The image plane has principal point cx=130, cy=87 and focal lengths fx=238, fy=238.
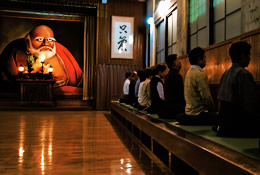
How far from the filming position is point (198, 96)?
99.0 inches

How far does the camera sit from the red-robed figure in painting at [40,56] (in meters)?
10.5

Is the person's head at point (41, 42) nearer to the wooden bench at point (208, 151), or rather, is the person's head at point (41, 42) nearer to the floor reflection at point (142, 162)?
the floor reflection at point (142, 162)

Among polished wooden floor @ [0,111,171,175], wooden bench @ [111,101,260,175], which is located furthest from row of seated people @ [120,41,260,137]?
polished wooden floor @ [0,111,171,175]

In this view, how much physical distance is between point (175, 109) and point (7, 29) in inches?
395

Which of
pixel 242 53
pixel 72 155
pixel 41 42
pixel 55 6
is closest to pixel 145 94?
pixel 72 155

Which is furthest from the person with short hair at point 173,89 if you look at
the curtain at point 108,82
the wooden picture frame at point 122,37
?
the wooden picture frame at point 122,37

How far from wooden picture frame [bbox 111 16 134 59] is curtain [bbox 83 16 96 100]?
3.68ft

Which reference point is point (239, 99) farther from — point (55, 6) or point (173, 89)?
point (55, 6)

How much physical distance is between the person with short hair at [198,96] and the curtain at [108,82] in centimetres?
780

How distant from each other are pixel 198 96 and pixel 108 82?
8.13 meters

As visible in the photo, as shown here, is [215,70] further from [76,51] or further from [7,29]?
[7,29]

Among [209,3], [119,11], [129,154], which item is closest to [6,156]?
Result: [129,154]

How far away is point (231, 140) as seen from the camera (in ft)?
5.95

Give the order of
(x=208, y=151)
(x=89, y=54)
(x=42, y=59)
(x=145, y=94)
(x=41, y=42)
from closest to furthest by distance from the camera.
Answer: (x=208, y=151), (x=145, y=94), (x=42, y=59), (x=41, y=42), (x=89, y=54)
